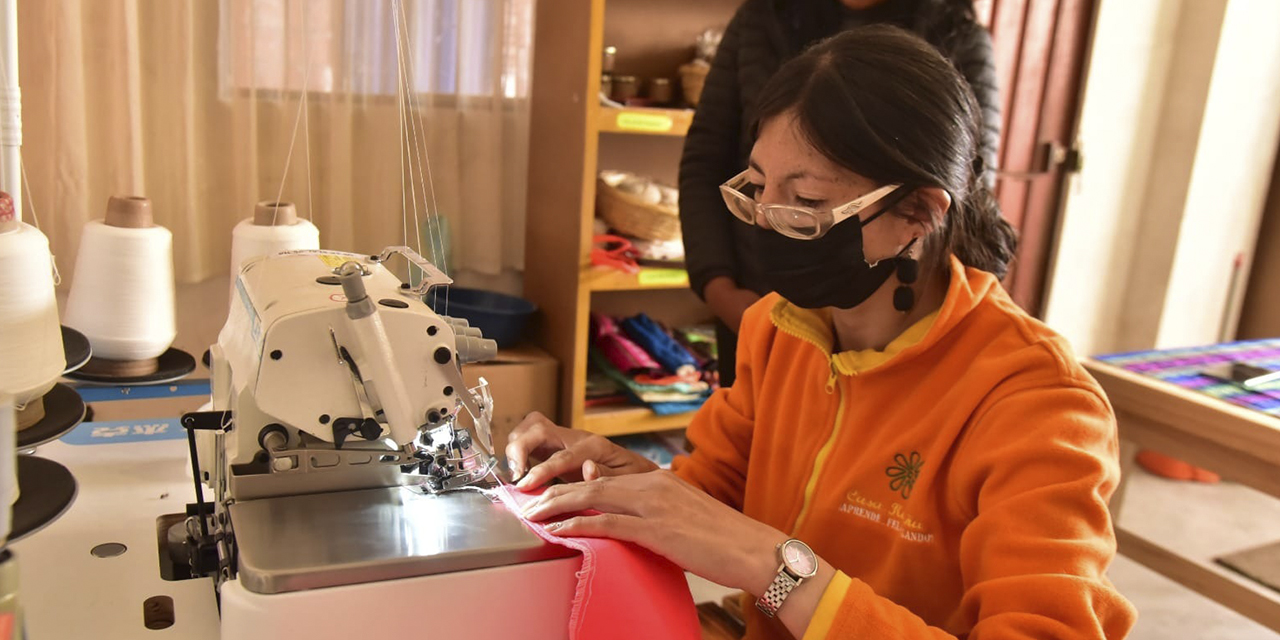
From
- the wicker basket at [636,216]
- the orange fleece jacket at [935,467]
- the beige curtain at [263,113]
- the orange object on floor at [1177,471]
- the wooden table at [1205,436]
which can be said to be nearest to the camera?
the orange fleece jacket at [935,467]

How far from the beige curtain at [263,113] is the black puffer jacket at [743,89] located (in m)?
0.63

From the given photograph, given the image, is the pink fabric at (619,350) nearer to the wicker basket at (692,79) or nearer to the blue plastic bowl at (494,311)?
the blue plastic bowl at (494,311)

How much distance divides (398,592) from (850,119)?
2.32 feet

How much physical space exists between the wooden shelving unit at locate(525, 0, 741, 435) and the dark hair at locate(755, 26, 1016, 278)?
1.43 m

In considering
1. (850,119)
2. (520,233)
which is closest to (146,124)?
(520,233)

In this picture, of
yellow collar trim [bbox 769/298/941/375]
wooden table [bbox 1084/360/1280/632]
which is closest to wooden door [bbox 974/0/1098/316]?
wooden table [bbox 1084/360/1280/632]

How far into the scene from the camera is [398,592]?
0.85m

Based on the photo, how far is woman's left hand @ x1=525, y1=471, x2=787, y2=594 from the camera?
3.20ft

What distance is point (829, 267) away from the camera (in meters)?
1.21

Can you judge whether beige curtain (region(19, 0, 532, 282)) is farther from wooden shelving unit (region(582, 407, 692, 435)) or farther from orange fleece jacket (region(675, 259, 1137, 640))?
orange fleece jacket (region(675, 259, 1137, 640))

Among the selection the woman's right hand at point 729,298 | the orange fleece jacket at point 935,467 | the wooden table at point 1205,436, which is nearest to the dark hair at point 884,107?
the orange fleece jacket at point 935,467

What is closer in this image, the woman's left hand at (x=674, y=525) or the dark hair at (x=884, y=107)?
the woman's left hand at (x=674, y=525)

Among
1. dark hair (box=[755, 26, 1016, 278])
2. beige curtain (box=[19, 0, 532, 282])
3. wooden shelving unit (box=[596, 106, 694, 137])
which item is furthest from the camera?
wooden shelving unit (box=[596, 106, 694, 137])

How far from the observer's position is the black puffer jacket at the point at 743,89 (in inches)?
81.0
